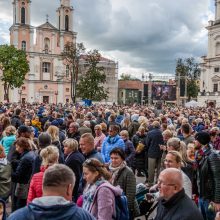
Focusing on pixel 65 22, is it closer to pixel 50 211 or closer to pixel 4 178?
pixel 4 178

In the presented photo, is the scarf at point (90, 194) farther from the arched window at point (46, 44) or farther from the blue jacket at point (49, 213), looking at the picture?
the arched window at point (46, 44)

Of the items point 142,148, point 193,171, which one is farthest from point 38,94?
point 193,171

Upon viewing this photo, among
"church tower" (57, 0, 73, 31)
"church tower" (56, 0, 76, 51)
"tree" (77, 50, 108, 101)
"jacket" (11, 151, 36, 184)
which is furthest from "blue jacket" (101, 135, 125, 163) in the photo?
"church tower" (57, 0, 73, 31)

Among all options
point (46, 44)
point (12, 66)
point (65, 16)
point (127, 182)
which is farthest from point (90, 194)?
point (65, 16)

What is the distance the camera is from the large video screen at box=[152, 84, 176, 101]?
68688 mm

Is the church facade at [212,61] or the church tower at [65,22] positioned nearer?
the church facade at [212,61]

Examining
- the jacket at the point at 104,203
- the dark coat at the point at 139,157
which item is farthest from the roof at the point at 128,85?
the jacket at the point at 104,203

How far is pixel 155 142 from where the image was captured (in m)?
9.48

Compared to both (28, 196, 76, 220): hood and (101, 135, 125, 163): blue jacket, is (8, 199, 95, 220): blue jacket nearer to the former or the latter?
(28, 196, 76, 220): hood

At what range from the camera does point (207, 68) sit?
7025 cm

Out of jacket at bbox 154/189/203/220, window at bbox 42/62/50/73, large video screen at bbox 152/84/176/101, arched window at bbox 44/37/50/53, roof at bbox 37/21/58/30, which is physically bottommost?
jacket at bbox 154/189/203/220

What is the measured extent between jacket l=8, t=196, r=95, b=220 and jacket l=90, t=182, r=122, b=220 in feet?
3.89

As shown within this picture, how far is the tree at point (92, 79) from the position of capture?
151 feet

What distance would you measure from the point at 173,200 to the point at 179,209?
0.11 metres
